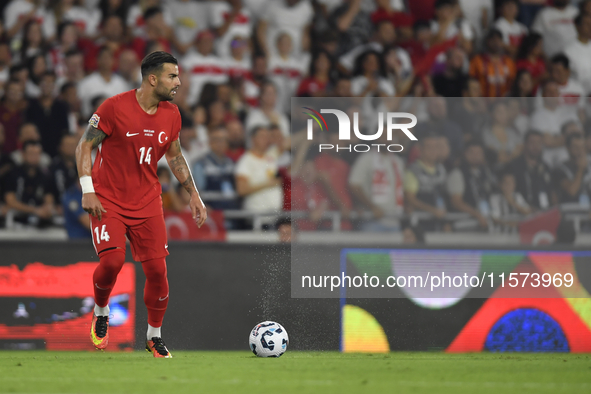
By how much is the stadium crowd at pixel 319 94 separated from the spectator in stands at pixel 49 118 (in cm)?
3

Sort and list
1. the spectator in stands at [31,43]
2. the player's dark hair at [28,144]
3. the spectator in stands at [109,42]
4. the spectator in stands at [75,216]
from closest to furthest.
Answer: the spectator in stands at [75,216], the player's dark hair at [28,144], the spectator in stands at [31,43], the spectator in stands at [109,42]

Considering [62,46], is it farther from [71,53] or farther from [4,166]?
[4,166]

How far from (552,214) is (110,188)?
456 centimetres

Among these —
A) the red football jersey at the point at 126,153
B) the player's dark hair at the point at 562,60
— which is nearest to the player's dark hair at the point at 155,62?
the red football jersey at the point at 126,153

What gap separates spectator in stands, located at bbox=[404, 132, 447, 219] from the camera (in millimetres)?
8594

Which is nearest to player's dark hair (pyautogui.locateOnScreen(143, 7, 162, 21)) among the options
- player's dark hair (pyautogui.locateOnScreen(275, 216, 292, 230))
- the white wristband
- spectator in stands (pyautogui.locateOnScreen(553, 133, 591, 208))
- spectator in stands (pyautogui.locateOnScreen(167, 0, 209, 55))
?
spectator in stands (pyautogui.locateOnScreen(167, 0, 209, 55))

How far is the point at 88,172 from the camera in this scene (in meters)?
6.28

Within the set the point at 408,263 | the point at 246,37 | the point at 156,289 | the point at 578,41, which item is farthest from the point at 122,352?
the point at 578,41

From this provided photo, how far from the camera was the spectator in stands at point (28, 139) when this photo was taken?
1035 cm

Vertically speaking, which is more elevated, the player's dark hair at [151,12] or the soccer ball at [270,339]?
the player's dark hair at [151,12]

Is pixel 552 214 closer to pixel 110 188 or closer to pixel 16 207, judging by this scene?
pixel 110 188

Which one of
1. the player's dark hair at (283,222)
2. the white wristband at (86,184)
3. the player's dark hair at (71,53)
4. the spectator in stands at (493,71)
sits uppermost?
the player's dark hair at (71,53)

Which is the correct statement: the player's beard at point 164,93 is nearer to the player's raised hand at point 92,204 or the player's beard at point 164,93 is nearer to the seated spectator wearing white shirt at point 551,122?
the player's raised hand at point 92,204

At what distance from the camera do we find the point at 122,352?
823 centimetres
